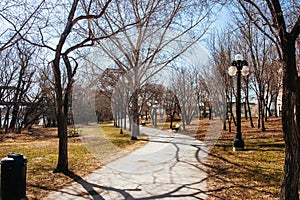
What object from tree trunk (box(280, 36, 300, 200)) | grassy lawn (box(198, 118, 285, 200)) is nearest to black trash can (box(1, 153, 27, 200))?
grassy lawn (box(198, 118, 285, 200))

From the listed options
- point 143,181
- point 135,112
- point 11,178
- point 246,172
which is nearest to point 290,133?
point 246,172

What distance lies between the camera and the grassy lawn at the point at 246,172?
4367mm

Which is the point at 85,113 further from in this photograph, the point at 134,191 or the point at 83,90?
the point at 134,191

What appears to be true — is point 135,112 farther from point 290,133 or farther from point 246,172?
point 290,133

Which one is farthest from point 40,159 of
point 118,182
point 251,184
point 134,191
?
point 251,184

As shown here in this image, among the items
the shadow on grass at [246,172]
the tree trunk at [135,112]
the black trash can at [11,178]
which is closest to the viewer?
the black trash can at [11,178]

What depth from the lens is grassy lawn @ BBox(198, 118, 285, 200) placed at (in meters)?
4.37

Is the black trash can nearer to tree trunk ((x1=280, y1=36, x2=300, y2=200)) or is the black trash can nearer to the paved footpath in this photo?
the paved footpath

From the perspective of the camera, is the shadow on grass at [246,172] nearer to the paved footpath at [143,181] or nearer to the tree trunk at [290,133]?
the paved footpath at [143,181]

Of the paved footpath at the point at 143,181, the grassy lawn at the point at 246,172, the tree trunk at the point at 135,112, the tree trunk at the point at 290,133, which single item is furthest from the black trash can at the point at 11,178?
the tree trunk at the point at 135,112

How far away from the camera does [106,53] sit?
12.8 m

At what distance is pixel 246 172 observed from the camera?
18.9ft

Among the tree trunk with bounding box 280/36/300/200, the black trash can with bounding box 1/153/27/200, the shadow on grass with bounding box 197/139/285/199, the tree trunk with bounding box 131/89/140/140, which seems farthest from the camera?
the tree trunk with bounding box 131/89/140/140

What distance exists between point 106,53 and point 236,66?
250 inches
